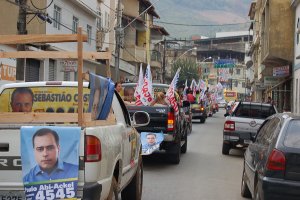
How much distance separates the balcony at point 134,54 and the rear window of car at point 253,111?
3738cm

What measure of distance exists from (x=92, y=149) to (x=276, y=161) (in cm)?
236

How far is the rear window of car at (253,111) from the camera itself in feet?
49.8

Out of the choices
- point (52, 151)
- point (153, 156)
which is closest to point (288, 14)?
point (153, 156)

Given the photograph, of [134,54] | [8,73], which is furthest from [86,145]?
[134,54]

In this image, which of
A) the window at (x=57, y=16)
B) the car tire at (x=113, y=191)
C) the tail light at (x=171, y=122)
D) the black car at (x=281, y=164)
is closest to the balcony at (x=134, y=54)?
the window at (x=57, y=16)

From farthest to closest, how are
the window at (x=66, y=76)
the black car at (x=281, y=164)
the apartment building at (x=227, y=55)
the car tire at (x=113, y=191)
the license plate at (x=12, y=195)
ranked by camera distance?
the apartment building at (x=227, y=55) < the window at (x=66, y=76) < the black car at (x=281, y=164) < the car tire at (x=113, y=191) < the license plate at (x=12, y=195)

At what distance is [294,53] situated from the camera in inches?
1229

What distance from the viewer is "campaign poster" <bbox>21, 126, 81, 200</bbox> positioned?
4809mm

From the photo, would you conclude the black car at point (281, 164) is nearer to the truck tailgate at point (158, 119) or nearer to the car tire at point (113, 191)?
the car tire at point (113, 191)

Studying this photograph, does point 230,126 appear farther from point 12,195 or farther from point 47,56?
point 12,195

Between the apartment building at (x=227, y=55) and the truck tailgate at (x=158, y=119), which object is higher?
the apartment building at (x=227, y=55)

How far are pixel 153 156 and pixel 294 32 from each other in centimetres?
2018

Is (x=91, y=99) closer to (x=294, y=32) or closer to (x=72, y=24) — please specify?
(x=72, y=24)

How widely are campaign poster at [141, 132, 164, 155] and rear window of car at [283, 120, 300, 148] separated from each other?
5.37m
